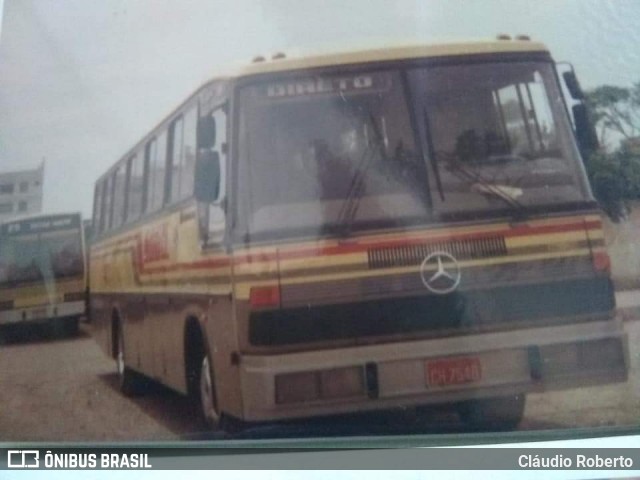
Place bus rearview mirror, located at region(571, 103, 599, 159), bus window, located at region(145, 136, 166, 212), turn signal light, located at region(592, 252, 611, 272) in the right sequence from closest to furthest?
turn signal light, located at region(592, 252, 611, 272), bus rearview mirror, located at region(571, 103, 599, 159), bus window, located at region(145, 136, 166, 212)

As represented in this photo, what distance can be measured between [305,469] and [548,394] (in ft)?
3.35

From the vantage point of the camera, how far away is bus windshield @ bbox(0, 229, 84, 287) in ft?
12.9

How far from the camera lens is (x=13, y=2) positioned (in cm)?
400

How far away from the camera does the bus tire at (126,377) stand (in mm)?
3975

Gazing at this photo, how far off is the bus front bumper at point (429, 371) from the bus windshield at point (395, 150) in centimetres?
51

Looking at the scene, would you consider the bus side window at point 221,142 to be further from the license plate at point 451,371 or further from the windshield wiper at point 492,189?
the license plate at point 451,371

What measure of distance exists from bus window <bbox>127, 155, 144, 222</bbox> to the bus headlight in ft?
3.42

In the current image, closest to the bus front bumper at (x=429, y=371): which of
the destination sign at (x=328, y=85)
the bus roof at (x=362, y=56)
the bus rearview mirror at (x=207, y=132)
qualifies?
the bus rearview mirror at (x=207, y=132)

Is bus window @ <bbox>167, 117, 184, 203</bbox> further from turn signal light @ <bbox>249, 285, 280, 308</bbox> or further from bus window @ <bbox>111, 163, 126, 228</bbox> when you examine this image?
turn signal light @ <bbox>249, 285, 280, 308</bbox>

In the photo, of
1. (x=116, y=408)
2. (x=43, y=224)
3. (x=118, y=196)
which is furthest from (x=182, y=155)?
(x=116, y=408)

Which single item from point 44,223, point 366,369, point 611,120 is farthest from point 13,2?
point 611,120

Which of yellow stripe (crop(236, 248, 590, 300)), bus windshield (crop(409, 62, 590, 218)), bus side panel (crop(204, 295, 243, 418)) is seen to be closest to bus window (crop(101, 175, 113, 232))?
bus side panel (crop(204, 295, 243, 418))
